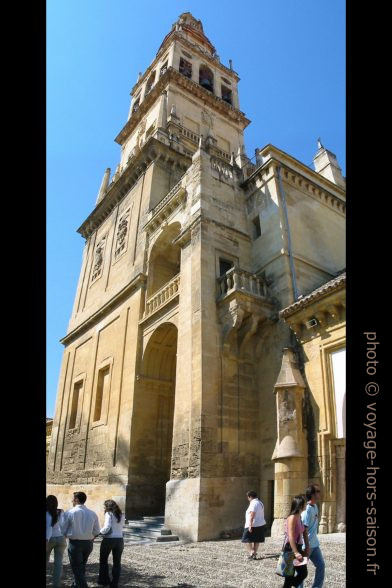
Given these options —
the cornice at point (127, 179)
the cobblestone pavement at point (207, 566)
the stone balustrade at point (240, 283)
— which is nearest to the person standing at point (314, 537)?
the cobblestone pavement at point (207, 566)

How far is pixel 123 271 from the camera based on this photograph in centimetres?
2102

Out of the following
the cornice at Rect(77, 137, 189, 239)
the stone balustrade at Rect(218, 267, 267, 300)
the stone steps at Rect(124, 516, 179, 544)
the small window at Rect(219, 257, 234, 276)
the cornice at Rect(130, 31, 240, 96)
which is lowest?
the stone steps at Rect(124, 516, 179, 544)

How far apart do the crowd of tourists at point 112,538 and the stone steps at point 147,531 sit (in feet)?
16.5

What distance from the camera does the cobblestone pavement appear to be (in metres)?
6.38

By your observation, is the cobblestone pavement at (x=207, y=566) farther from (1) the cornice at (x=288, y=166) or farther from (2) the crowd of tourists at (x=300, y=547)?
(1) the cornice at (x=288, y=166)

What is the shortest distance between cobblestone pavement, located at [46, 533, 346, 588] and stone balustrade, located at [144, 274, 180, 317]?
8.31 metres

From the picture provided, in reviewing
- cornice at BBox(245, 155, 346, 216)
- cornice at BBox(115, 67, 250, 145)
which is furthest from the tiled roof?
cornice at BBox(115, 67, 250, 145)

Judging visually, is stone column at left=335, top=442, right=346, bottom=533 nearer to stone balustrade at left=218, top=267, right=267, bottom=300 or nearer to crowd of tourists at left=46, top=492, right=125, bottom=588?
stone balustrade at left=218, top=267, right=267, bottom=300

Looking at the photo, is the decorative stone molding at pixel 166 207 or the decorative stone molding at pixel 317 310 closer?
the decorative stone molding at pixel 317 310

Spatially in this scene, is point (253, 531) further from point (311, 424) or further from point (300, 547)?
point (311, 424)

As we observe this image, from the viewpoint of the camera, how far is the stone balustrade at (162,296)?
15828 mm

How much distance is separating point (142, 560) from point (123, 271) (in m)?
14.5
